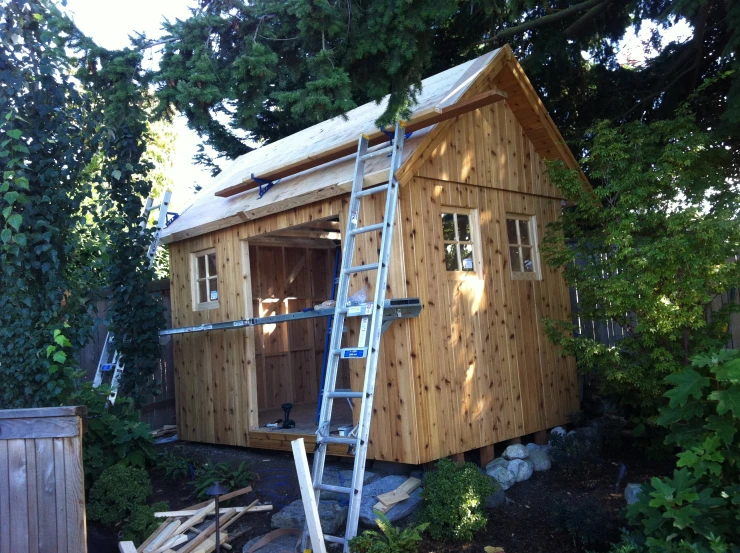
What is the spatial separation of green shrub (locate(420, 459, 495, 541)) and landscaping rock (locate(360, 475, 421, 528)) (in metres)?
0.24

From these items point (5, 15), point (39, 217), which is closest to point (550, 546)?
point (39, 217)

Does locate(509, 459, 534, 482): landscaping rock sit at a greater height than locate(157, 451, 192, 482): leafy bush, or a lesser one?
lesser

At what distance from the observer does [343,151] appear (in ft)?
23.5

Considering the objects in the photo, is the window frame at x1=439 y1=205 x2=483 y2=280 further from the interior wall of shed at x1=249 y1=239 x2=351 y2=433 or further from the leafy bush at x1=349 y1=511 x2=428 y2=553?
the interior wall of shed at x1=249 y1=239 x2=351 y2=433

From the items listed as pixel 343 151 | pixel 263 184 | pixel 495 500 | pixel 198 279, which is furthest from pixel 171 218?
pixel 495 500

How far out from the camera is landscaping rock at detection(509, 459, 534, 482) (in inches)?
268

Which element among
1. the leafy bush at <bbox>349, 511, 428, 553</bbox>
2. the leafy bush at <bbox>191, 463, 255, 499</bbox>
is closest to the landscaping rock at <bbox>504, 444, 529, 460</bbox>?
the leafy bush at <bbox>349, 511, 428, 553</bbox>

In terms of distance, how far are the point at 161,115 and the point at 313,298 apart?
5.68 metres

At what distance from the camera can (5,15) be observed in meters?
5.93

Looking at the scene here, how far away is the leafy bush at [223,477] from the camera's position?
667 centimetres

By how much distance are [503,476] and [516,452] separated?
463mm

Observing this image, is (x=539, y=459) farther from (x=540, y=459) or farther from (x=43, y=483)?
(x=43, y=483)

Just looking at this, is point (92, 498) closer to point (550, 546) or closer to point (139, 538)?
point (139, 538)

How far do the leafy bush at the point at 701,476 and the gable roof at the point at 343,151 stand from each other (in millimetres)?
3094
